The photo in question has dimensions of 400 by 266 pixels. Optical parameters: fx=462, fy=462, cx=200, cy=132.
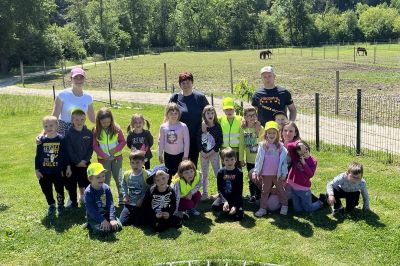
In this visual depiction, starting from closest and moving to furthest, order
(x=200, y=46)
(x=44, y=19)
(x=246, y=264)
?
(x=246, y=264), (x=44, y=19), (x=200, y=46)

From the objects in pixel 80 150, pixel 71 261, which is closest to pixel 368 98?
pixel 80 150

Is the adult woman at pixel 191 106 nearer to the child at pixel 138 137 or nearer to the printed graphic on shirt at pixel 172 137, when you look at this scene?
the printed graphic on shirt at pixel 172 137

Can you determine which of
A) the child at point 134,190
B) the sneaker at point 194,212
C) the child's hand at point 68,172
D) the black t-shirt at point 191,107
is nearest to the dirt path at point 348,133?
the black t-shirt at point 191,107

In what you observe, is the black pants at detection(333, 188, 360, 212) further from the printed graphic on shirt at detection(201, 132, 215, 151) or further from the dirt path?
the dirt path

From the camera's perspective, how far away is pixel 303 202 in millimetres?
6301

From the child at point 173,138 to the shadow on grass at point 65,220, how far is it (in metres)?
1.36

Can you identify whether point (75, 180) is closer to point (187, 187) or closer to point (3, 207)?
point (3, 207)

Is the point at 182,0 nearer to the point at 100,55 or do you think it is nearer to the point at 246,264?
the point at 100,55

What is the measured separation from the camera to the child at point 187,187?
6.03 meters

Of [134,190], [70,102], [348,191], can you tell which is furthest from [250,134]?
[70,102]

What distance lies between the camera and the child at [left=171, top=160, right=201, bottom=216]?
237 inches

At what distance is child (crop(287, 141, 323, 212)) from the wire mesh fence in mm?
3391

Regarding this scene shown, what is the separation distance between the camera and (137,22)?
8538cm

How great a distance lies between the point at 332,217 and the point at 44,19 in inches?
1681
